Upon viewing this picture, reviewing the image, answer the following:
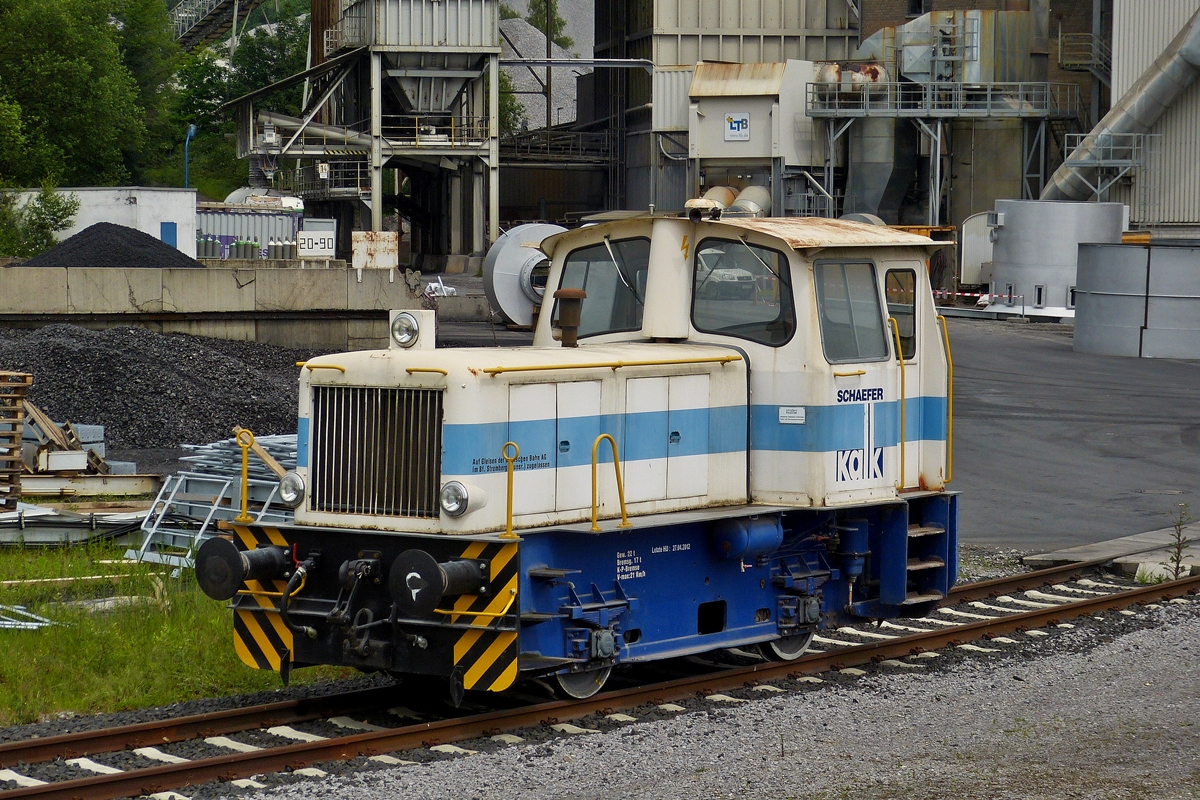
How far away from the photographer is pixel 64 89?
6209 cm

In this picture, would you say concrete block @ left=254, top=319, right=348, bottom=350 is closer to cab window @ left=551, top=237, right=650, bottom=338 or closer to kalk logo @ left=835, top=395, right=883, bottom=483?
cab window @ left=551, top=237, right=650, bottom=338

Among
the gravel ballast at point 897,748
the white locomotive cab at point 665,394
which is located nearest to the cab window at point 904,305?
the white locomotive cab at point 665,394

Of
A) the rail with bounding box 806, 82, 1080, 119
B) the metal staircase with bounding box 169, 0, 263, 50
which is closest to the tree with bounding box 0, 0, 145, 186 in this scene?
the metal staircase with bounding box 169, 0, 263, 50

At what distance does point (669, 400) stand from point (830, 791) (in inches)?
108

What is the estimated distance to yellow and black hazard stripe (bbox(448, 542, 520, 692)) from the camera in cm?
777

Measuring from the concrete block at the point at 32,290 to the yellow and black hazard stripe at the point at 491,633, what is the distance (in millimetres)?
19441

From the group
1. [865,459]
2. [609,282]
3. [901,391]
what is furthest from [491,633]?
[901,391]

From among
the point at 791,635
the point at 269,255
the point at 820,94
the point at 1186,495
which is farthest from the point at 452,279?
the point at 791,635

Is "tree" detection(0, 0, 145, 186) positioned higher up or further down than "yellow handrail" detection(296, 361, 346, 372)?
higher up

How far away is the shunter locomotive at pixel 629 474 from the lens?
312 inches

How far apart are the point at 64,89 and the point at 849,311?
59383 mm

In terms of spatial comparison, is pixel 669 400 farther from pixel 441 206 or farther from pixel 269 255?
pixel 441 206

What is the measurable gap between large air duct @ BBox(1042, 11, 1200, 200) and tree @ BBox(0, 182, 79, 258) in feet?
99.4

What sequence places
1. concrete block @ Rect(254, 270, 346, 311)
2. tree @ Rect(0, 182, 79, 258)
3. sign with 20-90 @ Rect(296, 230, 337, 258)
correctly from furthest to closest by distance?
tree @ Rect(0, 182, 79, 258) → sign with 20-90 @ Rect(296, 230, 337, 258) → concrete block @ Rect(254, 270, 346, 311)
